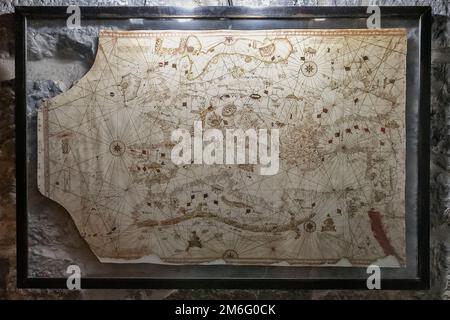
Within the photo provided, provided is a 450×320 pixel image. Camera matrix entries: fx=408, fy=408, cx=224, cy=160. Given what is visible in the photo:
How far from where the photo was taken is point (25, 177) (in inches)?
43.3

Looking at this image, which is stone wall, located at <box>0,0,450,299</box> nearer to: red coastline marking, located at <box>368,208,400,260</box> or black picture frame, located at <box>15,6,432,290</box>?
black picture frame, located at <box>15,6,432,290</box>

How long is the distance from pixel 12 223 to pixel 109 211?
11.0 inches

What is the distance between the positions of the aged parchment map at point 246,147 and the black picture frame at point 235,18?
5 cm

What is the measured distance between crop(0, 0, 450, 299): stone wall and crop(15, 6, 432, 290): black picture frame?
1.3 inches

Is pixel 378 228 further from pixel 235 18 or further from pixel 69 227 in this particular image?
pixel 69 227

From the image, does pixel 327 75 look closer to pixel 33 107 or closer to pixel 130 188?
pixel 130 188

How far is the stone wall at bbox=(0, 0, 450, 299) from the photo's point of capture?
3.61 ft

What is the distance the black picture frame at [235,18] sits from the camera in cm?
108

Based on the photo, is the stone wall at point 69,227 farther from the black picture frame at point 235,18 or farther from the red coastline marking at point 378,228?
the red coastline marking at point 378,228

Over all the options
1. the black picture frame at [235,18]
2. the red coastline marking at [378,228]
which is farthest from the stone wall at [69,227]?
the red coastline marking at [378,228]

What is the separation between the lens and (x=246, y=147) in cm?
108

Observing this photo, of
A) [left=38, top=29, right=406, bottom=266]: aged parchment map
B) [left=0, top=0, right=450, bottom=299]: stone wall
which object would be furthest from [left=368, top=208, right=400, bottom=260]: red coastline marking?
[left=0, top=0, right=450, bottom=299]: stone wall

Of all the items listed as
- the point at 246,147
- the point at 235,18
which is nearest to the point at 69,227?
the point at 246,147

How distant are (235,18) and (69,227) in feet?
2.37
